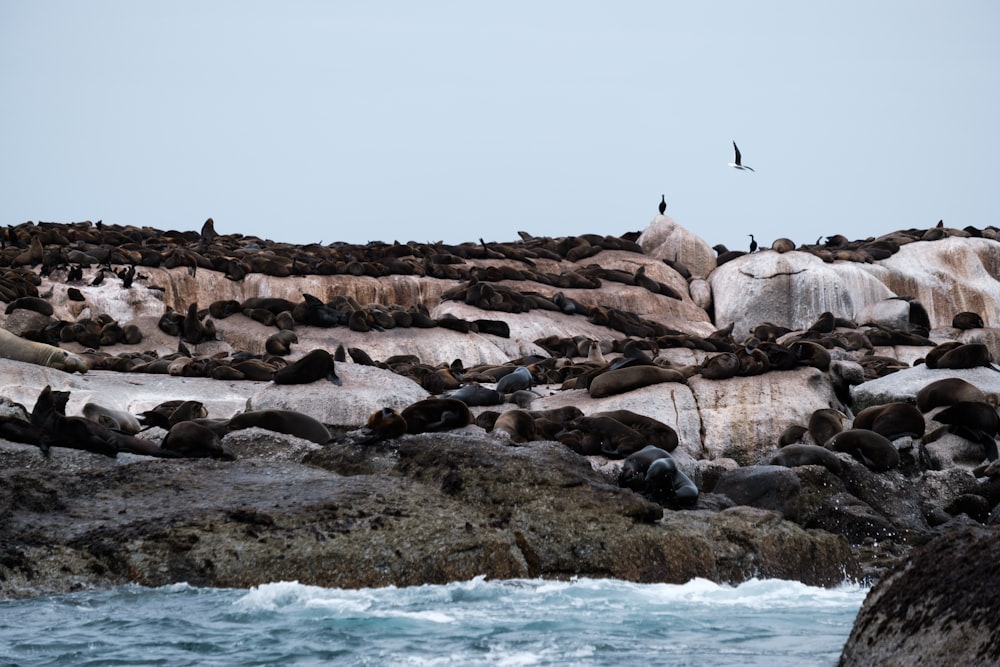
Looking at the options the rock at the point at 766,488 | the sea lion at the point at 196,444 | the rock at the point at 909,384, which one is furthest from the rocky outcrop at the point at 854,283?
the sea lion at the point at 196,444

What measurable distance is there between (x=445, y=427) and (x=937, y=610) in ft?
23.3

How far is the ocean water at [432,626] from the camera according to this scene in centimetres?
629

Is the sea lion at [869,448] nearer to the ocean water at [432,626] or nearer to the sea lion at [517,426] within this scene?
the sea lion at [517,426]

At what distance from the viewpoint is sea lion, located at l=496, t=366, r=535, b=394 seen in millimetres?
17109

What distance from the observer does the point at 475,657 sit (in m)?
6.28

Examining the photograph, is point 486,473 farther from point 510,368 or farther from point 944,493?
point 510,368

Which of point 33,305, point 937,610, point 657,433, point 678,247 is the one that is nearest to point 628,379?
point 657,433

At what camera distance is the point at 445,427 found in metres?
11.4

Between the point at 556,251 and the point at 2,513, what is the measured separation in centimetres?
2770

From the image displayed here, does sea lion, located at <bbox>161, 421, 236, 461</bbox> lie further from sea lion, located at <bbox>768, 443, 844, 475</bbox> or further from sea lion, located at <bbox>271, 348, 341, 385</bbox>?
sea lion, located at <bbox>768, 443, 844, 475</bbox>

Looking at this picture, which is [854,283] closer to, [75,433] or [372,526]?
[75,433]

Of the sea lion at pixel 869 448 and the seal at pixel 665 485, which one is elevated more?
the sea lion at pixel 869 448

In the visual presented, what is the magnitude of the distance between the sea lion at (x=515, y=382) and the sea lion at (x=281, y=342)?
16.1 ft

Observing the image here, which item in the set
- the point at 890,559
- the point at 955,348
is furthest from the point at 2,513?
the point at 955,348
